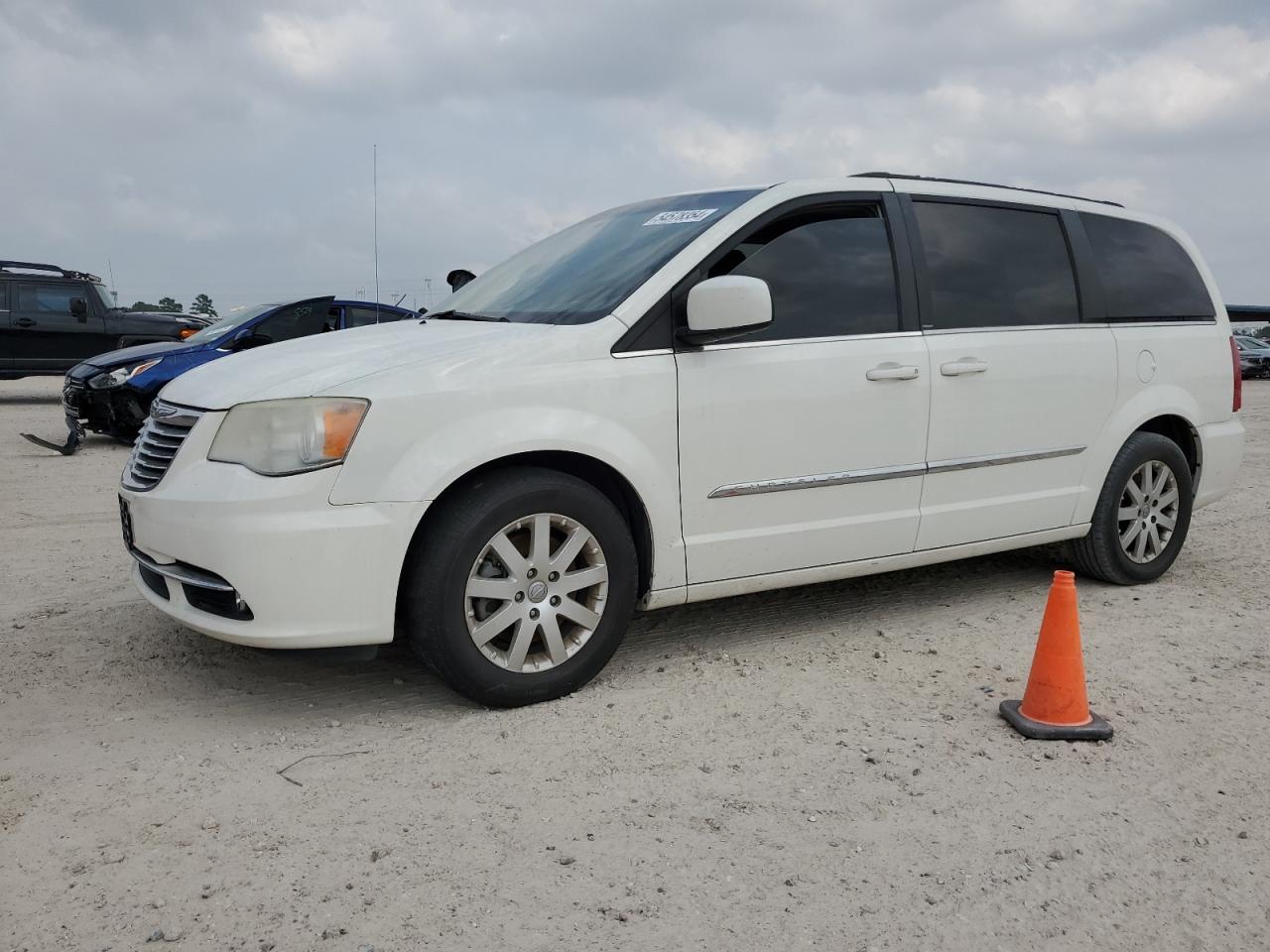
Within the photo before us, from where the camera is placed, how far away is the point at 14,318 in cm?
1538

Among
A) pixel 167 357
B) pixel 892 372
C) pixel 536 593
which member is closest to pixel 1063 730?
pixel 892 372

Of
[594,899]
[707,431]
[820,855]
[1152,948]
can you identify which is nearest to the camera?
[1152,948]

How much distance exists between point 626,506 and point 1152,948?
7.22ft

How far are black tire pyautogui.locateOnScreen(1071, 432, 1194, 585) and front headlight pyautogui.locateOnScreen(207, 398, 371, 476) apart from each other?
12.1ft

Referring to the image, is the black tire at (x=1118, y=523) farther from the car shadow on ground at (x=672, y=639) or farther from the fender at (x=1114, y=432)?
the car shadow on ground at (x=672, y=639)

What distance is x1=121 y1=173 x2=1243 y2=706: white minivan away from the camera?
3.49m

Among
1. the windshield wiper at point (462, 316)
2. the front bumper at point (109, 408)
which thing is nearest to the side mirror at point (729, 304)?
the windshield wiper at point (462, 316)

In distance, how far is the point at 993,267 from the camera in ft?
16.1

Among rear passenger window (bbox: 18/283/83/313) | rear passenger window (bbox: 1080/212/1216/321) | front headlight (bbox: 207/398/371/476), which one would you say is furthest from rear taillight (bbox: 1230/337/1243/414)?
rear passenger window (bbox: 18/283/83/313)

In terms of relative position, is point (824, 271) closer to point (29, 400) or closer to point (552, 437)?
point (552, 437)

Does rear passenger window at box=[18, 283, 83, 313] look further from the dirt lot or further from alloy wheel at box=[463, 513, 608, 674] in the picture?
alloy wheel at box=[463, 513, 608, 674]

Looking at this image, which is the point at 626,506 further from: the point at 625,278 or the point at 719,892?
the point at 719,892

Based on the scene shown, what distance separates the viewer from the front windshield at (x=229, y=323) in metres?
11.0

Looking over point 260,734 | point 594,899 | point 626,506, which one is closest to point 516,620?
point 626,506
